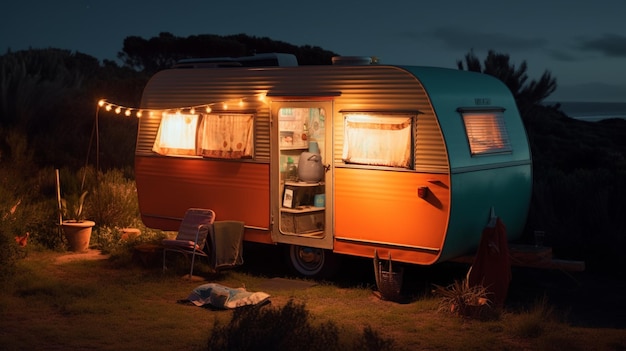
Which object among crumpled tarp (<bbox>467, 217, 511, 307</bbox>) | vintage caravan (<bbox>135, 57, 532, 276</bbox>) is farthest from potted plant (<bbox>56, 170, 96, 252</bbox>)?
crumpled tarp (<bbox>467, 217, 511, 307</bbox>)

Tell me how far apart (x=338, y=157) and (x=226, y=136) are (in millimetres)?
1695

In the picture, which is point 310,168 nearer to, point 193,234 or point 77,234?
point 193,234

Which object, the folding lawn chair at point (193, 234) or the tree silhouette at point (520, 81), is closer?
the folding lawn chair at point (193, 234)

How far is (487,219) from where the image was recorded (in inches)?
391

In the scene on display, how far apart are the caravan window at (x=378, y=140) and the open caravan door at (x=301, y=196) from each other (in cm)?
37

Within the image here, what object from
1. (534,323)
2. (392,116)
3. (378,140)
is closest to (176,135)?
(378,140)

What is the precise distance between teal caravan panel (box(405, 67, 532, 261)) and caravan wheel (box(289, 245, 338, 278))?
164 cm

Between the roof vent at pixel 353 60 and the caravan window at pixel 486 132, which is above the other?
the roof vent at pixel 353 60

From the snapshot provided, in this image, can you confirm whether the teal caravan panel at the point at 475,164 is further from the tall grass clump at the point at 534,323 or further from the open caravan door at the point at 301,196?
the open caravan door at the point at 301,196

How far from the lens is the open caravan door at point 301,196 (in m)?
10.4

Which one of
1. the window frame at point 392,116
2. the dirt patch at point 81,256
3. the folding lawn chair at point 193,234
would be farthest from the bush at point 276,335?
the dirt patch at point 81,256

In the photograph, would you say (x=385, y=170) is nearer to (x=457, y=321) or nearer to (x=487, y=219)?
(x=487, y=219)

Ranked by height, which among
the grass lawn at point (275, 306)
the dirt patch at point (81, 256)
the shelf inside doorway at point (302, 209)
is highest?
the shelf inside doorway at point (302, 209)

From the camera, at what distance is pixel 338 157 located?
398 inches
